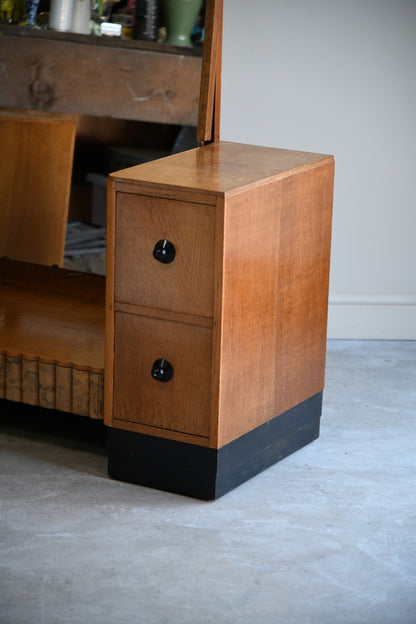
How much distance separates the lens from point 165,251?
2162 millimetres

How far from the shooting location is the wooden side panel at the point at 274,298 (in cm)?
218

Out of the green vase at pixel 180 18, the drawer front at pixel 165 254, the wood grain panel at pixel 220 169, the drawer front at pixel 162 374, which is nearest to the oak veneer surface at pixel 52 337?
the drawer front at pixel 162 374

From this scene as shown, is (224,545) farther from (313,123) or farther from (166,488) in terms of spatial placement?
(313,123)

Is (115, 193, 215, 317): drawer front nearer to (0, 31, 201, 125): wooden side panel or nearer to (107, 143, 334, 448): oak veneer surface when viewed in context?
(107, 143, 334, 448): oak veneer surface

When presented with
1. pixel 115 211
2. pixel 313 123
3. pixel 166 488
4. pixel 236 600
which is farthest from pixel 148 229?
pixel 313 123

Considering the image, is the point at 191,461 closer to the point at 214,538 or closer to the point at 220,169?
the point at 214,538

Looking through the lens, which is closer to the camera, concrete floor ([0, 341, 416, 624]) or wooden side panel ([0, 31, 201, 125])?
concrete floor ([0, 341, 416, 624])

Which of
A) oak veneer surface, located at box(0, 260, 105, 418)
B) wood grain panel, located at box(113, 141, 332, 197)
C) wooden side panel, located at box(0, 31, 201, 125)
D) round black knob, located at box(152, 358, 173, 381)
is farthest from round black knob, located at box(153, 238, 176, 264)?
wooden side panel, located at box(0, 31, 201, 125)

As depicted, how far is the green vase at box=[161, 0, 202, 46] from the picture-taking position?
2.77m

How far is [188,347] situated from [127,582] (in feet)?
1.74

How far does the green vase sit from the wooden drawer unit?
54 centimetres

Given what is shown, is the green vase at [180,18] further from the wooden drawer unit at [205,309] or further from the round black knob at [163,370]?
the round black knob at [163,370]

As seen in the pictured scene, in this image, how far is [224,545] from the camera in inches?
81.8

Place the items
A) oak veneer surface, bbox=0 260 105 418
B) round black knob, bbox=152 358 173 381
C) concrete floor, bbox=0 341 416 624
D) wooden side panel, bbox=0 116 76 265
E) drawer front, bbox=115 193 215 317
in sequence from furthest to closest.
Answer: wooden side panel, bbox=0 116 76 265, oak veneer surface, bbox=0 260 105 418, round black knob, bbox=152 358 173 381, drawer front, bbox=115 193 215 317, concrete floor, bbox=0 341 416 624
